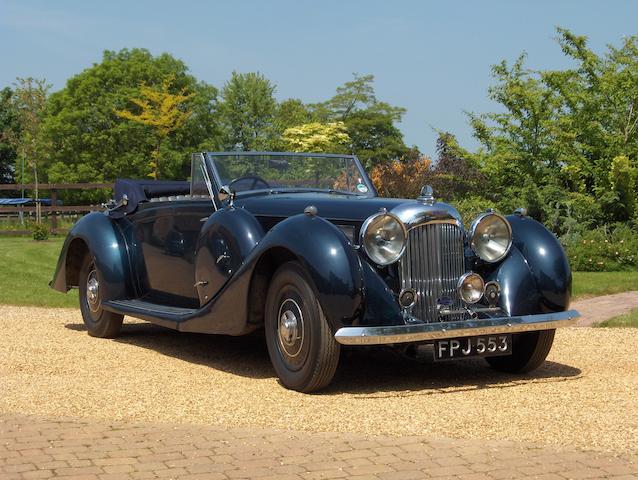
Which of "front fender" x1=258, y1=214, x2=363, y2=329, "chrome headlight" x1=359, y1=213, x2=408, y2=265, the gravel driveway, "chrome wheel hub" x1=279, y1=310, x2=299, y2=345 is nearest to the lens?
the gravel driveway

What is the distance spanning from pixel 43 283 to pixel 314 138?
78.1 feet

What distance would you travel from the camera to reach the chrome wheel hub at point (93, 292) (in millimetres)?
8891

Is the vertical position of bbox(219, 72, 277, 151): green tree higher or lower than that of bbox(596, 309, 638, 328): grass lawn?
higher

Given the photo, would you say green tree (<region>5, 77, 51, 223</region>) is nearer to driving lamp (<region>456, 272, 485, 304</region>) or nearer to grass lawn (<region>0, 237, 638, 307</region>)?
grass lawn (<region>0, 237, 638, 307</region>)

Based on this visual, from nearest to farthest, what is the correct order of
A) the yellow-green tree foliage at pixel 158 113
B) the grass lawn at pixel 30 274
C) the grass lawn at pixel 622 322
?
the grass lawn at pixel 622 322 < the grass lawn at pixel 30 274 < the yellow-green tree foliage at pixel 158 113

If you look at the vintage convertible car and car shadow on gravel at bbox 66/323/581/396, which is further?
car shadow on gravel at bbox 66/323/581/396

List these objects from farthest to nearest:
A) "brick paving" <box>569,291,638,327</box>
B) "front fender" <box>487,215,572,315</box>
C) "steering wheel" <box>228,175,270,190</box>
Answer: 1. "brick paving" <box>569,291,638,327</box>
2. "steering wheel" <box>228,175,270,190</box>
3. "front fender" <box>487,215,572,315</box>

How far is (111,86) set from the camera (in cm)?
5106

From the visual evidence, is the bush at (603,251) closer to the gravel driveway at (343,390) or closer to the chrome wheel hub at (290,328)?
the gravel driveway at (343,390)

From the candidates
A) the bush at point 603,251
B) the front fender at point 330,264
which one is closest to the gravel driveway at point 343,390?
the front fender at point 330,264

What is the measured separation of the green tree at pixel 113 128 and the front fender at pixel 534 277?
40010 millimetres

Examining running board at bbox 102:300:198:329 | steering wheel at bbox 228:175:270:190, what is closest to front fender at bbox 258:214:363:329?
running board at bbox 102:300:198:329

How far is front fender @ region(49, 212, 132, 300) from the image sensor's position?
27.9 feet

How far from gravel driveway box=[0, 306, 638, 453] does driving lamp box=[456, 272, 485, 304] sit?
0.60 meters
